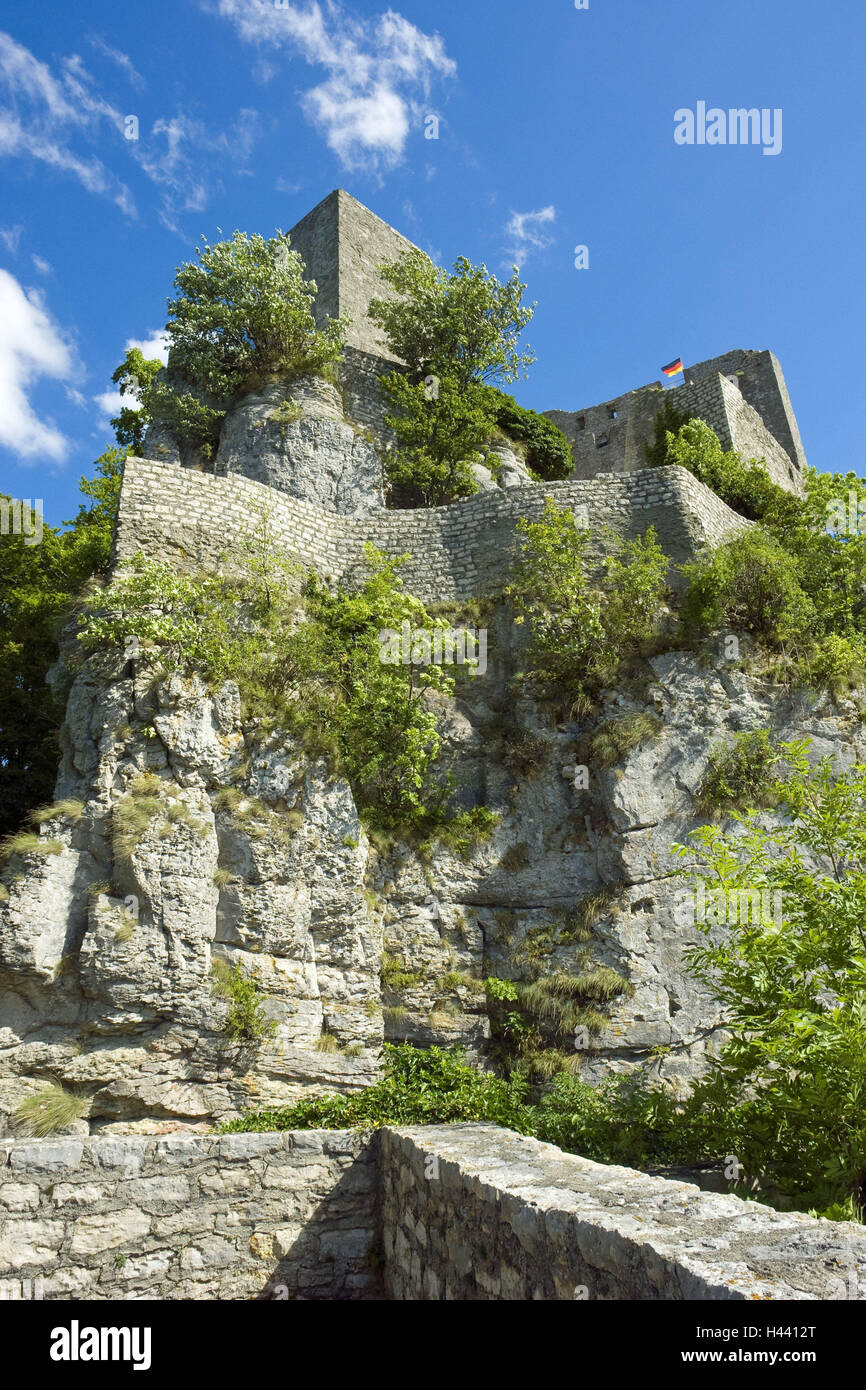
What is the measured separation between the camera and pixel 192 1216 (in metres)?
6.33

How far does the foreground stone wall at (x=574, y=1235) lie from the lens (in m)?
3.02

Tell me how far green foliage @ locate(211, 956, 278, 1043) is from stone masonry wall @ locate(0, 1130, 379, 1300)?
2.34 m

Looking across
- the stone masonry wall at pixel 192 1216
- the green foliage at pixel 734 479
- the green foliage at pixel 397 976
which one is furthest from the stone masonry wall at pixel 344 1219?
the green foliage at pixel 734 479

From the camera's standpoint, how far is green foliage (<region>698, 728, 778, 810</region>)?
38.9ft

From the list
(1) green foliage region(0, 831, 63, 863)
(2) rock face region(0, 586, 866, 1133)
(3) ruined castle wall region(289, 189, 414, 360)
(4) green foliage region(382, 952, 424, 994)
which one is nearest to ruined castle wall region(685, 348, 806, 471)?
(3) ruined castle wall region(289, 189, 414, 360)

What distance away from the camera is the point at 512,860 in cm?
1198

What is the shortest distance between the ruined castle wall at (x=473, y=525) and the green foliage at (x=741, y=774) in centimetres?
358

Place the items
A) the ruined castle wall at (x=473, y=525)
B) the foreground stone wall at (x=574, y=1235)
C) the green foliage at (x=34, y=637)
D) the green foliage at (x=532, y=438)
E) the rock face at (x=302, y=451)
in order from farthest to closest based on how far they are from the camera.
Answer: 1. the green foliage at (x=532, y=438)
2. the rock face at (x=302, y=451)
3. the green foliage at (x=34, y=637)
4. the ruined castle wall at (x=473, y=525)
5. the foreground stone wall at (x=574, y=1235)

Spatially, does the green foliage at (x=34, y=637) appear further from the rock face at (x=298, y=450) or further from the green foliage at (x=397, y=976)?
the green foliage at (x=397, y=976)

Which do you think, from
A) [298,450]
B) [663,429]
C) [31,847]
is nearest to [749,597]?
[298,450]

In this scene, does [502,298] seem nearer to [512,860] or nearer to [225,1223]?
[512,860]

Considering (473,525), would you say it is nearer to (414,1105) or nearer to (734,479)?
(734,479)
